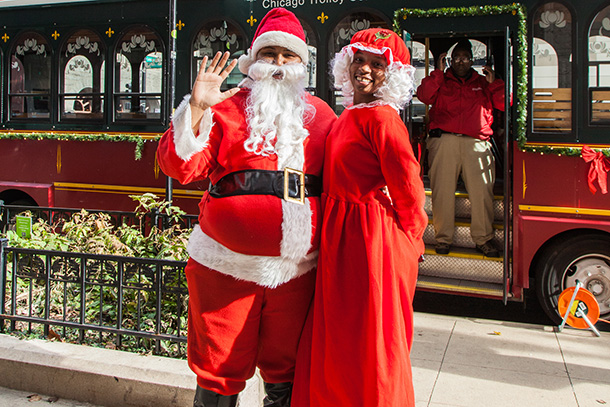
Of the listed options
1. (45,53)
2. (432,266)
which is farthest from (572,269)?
(45,53)

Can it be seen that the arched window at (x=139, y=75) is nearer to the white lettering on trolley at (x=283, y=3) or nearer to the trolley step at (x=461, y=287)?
the white lettering on trolley at (x=283, y=3)

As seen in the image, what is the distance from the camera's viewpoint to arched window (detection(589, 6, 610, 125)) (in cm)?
516

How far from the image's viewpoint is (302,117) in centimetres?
271

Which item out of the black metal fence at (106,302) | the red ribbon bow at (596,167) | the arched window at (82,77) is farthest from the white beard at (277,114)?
the arched window at (82,77)

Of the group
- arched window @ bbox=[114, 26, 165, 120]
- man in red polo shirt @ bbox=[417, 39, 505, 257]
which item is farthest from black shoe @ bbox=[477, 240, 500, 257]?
arched window @ bbox=[114, 26, 165, 120]

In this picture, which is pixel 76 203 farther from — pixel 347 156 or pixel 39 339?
pixel 347 156

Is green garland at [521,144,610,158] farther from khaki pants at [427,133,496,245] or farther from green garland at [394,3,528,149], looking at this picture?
khaki pants at [427,133,496,245]

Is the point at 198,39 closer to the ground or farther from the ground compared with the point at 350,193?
farther from the ground

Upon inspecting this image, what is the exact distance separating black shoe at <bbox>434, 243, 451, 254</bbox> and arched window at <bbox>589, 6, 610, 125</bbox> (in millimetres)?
1629

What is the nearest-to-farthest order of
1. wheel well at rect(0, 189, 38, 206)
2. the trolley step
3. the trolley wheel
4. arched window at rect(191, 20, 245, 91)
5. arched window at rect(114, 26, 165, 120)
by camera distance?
the trolley wheel
the trolley step
arched window at rect(191, 20, 245, 91)
arched window at rect(114, 26, 165, 120)
wheel well at rect(0, 189, 38, 206)

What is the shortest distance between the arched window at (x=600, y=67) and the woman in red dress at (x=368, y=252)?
3.24m

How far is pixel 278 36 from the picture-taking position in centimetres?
262

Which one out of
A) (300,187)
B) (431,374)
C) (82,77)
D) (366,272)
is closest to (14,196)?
(82,77)

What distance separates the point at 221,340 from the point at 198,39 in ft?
15.4
